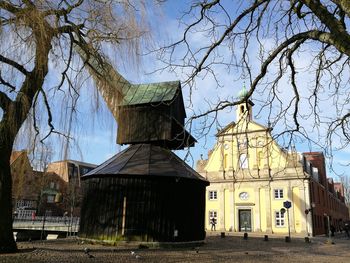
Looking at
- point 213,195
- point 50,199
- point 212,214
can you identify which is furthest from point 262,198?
point 50,199

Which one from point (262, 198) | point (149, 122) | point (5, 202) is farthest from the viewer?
point (262, 198)

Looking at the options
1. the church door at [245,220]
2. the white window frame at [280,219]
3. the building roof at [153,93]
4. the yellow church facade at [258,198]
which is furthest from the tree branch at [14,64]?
the church door at [245,220]

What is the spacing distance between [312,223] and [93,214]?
2870 cm

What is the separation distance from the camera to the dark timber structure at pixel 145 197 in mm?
17341

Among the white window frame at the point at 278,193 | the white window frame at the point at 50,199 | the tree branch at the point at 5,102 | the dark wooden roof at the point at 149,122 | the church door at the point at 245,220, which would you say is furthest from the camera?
the white window frame at the point at 50,199

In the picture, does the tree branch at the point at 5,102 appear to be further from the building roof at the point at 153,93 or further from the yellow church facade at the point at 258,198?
the yellow church facade at the point at 258,198

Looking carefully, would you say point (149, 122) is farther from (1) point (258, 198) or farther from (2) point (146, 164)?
A: (1) point (258, 198)

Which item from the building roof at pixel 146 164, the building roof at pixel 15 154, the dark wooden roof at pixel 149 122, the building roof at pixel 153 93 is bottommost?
the building roof at pixel 15 154

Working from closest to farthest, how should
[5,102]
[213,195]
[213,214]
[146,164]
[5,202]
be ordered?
1. [5,102]
2. [5,202]
3. [146,164]
4. [213,214]
5. [213,195]

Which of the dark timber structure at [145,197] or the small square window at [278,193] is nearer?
the dark timber structure at [145,197]

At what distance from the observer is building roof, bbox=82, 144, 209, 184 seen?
1777 cm

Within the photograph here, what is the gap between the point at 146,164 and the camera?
1844 centimetres

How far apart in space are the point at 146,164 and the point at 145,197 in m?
1.79

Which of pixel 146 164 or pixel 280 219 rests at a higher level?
pixel 146 164
